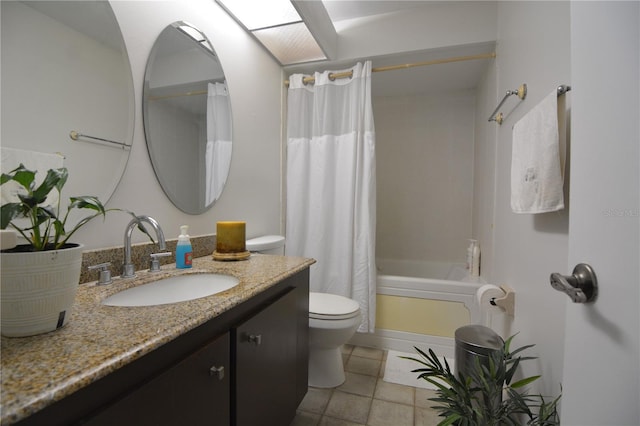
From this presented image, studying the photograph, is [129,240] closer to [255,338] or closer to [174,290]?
[174,290]

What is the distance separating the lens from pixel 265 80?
210 cm

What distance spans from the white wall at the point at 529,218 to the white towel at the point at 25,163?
166 cm

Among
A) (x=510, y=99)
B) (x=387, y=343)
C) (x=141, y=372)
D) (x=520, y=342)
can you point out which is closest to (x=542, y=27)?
(x=510, y=99)

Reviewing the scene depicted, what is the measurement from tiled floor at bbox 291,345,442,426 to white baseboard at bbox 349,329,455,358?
0.32 m

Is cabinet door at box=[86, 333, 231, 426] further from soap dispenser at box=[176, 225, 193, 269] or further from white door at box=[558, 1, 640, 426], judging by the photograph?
white door at box=[558, 1, 640, 426]

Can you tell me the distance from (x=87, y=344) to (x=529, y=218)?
163cm

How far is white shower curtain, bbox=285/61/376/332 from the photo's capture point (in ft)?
7.05

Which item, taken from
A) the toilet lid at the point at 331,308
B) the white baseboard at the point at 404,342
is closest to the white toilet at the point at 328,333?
the toilet lid at the point at 331,308

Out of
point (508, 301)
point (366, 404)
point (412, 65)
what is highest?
point (412, 65)

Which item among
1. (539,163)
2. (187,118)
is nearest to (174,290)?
(187,118)

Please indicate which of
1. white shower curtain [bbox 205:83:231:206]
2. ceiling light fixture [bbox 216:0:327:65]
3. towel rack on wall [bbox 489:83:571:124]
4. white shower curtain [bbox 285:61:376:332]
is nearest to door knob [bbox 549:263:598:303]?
towel rack on wall [bbox 489:83:571:124]

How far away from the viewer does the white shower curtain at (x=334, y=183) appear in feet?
7.05

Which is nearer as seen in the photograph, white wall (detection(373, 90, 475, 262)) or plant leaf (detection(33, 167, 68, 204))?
plant leaf (detection(33, 167, 68, 204))

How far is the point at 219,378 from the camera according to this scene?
754 mm
